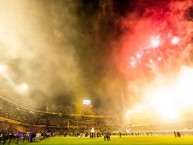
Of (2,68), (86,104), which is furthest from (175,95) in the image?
(86,104)

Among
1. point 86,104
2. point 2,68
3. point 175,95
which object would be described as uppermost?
point 86,104

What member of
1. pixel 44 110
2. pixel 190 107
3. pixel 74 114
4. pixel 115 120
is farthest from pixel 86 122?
pixel 190 107

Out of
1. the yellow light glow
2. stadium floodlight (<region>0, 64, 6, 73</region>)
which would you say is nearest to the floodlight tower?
A: the yellow light glow

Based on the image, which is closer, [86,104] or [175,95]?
[175,95]

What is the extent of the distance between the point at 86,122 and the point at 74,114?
7.40 metres

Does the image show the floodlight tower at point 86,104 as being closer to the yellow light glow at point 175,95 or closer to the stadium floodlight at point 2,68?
the yellow light glow at point 175,95

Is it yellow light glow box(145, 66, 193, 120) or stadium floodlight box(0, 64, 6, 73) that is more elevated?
stadium floodlight box(0, 64, 6, 73)

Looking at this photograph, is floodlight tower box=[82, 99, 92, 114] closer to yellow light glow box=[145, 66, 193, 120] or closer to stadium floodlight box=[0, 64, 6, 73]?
yellow light glow box=[145, 66, 193, 120]

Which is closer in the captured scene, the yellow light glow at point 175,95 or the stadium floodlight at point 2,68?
the yellow light glow at point 175,95

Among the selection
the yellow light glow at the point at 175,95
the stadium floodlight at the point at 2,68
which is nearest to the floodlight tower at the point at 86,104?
the yellow light glow at the point at 175,95

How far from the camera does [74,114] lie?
9344 cm

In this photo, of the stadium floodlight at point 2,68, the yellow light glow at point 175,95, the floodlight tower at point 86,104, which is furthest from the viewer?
the floodlight tower at point 86,104

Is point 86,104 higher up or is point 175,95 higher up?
point 86,104

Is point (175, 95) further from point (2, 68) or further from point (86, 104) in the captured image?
point (86, 104)
